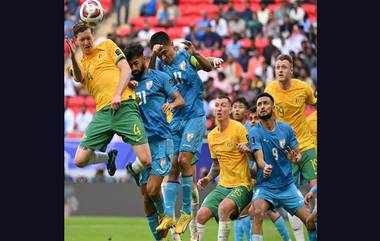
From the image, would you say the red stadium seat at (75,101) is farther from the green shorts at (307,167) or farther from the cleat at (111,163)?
the cleat at (111,163)

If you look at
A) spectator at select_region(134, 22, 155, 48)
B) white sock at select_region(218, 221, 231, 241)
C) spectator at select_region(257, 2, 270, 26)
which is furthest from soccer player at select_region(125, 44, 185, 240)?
spectator at select_region(257, 2, 270, 26)

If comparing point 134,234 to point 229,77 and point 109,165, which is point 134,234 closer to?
point 109,165

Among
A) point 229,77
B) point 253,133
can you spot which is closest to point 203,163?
point 229,77

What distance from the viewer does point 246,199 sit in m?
11.3

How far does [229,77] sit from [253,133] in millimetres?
12229

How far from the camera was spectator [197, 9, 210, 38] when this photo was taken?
24.9 m

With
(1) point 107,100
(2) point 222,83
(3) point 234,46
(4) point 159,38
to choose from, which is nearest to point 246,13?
(3) point 234,46

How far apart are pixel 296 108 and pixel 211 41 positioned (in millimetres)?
12317

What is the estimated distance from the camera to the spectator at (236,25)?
2469cm

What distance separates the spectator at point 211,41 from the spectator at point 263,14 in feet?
4.05

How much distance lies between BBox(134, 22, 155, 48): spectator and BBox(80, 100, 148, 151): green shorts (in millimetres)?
13537

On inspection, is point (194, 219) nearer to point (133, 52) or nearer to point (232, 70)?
point (133, 52)

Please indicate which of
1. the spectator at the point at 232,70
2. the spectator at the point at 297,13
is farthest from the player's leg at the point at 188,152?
the spectator at the point at 297,13

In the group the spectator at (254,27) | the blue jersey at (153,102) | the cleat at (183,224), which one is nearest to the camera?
the blue jersey at (153,102)
